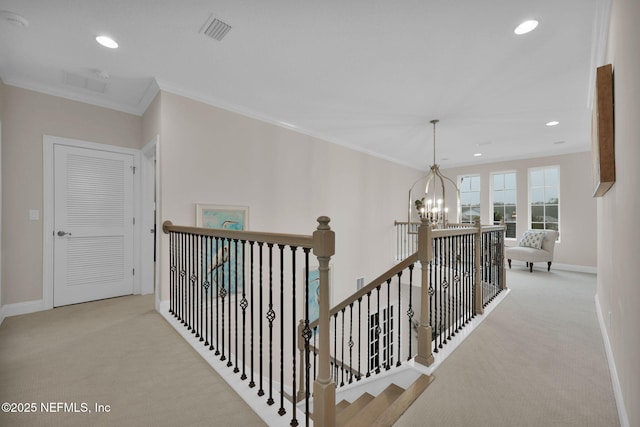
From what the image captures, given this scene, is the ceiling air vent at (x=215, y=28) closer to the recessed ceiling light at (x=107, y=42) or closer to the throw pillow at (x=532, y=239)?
the recessed ceiling light at (x=107, y=42)

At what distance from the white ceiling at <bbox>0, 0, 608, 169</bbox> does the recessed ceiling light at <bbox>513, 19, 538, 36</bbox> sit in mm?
43

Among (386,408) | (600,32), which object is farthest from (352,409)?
(600,32)

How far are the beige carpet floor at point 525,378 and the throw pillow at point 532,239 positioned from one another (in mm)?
2977

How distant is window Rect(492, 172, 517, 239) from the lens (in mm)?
6855

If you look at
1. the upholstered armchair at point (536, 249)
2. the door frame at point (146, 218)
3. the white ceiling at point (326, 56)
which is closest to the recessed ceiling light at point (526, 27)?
the white ceiling at point (326, 56)

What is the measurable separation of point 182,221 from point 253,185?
3.56 feet

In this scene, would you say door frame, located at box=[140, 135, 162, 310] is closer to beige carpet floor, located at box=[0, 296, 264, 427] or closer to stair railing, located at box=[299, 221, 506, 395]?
beige carpet floor, located at box=[0, 296, 264, 427]

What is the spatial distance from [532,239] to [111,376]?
288 inches

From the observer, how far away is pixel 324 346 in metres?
1.27

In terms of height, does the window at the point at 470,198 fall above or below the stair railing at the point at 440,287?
above

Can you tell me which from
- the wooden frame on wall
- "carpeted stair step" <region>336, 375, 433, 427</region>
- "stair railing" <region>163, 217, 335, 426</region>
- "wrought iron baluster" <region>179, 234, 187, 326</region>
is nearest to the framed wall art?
"stair railing" <region>163, 217, 335, 426</region>

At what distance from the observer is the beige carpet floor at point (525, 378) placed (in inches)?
60.0

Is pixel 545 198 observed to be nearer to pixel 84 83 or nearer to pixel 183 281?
pixel 183 281

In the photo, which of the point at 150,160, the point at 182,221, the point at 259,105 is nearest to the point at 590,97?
the point at 259,105
